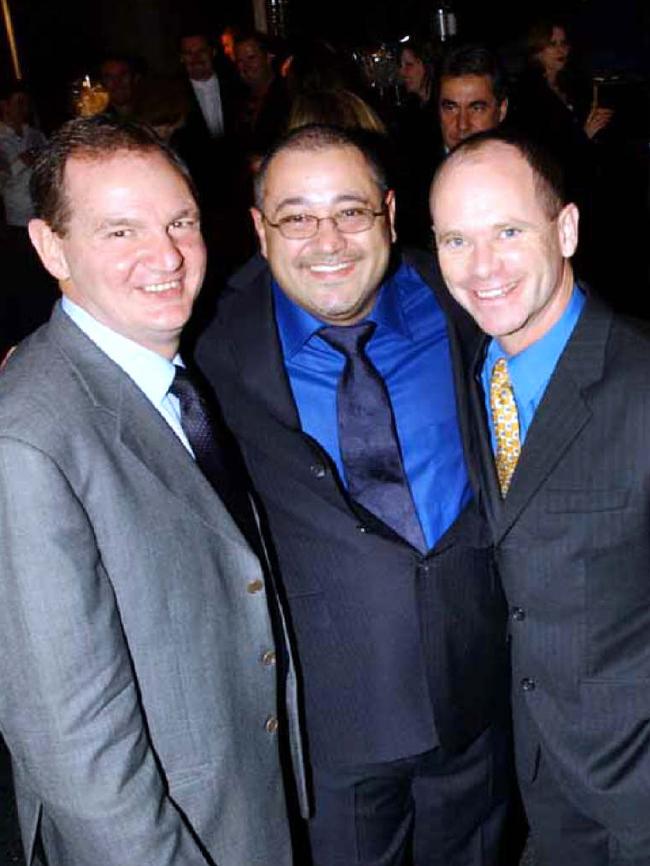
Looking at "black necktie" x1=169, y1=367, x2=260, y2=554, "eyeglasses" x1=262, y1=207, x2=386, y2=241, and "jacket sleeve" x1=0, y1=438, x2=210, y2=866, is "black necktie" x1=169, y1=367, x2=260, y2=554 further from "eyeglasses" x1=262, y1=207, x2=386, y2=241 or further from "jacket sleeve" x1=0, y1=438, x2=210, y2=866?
"eyeglasses" x1=262, y1=207, x2=386, y2=241

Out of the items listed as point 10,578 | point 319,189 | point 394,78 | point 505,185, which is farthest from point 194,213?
point 394,78

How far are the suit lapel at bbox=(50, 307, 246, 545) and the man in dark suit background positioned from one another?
599mm

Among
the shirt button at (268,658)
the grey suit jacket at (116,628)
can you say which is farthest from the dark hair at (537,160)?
the shirt button at (268,658)

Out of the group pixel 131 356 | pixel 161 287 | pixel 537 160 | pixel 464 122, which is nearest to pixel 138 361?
pixel 131 356

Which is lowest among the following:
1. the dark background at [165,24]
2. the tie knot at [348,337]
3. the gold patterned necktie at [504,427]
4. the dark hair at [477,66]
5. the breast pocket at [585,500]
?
the breast pocket at [585,500]

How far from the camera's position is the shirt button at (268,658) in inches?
65.2

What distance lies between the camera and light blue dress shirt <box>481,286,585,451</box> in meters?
1.78

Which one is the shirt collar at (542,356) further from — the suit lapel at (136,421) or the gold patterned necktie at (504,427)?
the suit lapel at (136,421)

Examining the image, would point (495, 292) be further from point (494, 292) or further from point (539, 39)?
point (539, 39)

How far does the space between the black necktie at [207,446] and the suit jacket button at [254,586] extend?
104 millimetres

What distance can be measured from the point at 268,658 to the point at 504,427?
2.08ft

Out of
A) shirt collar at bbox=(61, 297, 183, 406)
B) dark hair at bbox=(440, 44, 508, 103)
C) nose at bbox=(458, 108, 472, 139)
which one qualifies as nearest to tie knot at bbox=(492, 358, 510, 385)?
shirt collar at bbox=(61, 297, 183, 406)

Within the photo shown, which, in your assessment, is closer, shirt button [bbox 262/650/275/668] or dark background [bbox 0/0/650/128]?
shirt button [bbox 262/650/275/668]

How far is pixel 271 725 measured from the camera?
1.71 meters
